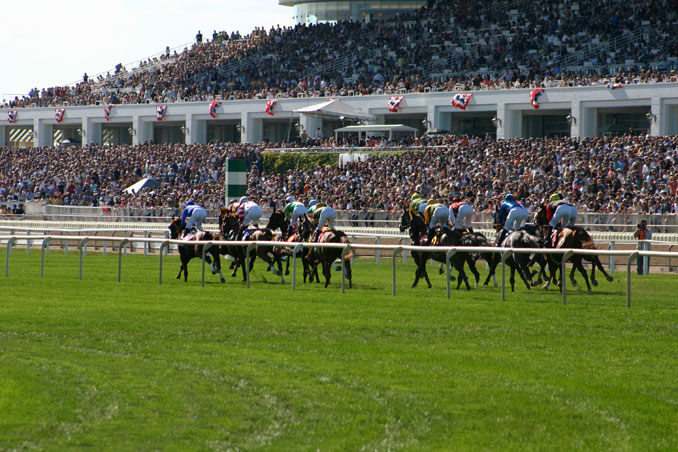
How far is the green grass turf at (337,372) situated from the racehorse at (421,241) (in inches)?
55.1

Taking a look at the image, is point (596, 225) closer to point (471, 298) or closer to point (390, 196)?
point (390, 196)

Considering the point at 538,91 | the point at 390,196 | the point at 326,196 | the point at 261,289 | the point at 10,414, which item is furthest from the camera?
the point at 538,91

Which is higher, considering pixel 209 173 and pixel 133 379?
pixel 209 173

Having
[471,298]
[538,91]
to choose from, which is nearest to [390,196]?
[538,91]

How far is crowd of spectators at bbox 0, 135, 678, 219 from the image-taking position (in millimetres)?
29734

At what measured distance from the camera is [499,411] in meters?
6.95

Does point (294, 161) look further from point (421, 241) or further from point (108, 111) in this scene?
point (421, 241)

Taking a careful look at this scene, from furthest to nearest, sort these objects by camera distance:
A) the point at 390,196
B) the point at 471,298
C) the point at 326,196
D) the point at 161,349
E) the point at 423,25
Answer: the point at 423,25 < the point at 326,196 < the point at 390,196 < the point at 471,298 < the point at 161,349

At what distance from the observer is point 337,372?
8.28 m

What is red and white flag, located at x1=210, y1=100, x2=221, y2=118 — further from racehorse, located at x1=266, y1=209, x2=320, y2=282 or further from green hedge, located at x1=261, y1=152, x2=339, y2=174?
racehorse, located at x1=266, y1=209, x2=320, y2=282

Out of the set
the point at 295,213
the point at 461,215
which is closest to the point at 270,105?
the point at 295,213

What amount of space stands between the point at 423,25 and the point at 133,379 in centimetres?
4593

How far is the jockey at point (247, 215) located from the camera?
18.7m

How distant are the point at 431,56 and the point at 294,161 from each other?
433 inches
